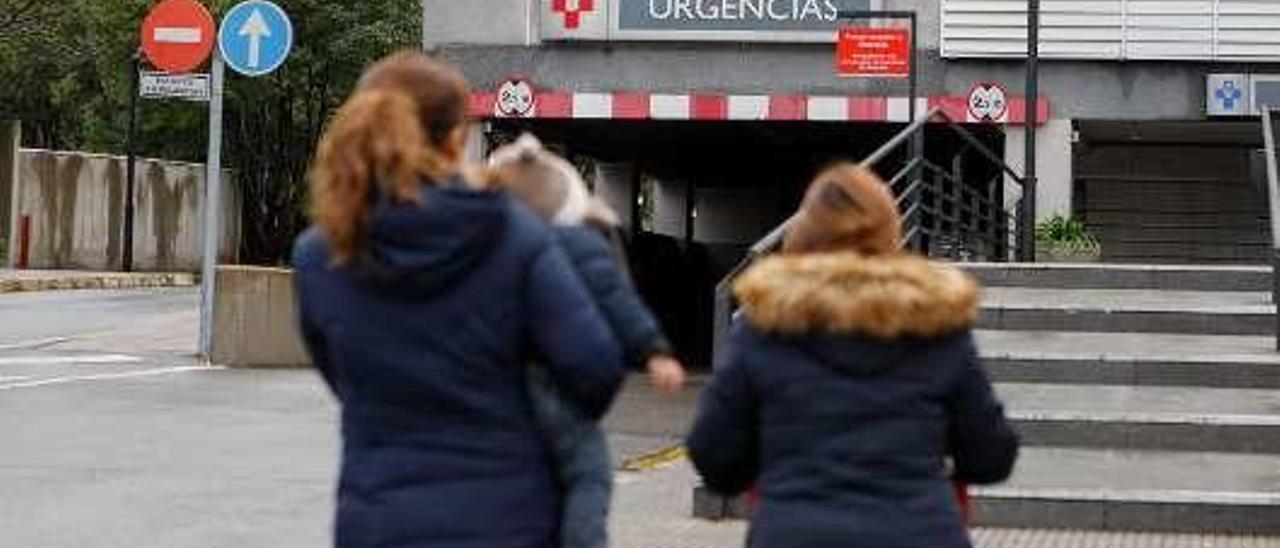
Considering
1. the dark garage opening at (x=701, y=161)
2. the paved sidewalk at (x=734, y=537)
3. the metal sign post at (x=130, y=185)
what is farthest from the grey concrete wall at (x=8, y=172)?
the paved sidewalk at (x=734, y=537)

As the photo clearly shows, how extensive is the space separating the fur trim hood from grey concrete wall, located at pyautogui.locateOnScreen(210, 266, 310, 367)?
498 inches

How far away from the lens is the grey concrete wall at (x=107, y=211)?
121 feet

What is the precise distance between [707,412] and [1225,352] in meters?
6.52

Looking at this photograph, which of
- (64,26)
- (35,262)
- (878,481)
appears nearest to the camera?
(878,481)

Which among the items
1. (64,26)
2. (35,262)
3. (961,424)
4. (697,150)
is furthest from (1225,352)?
(64,26)

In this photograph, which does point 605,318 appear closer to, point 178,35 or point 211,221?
point 211,221

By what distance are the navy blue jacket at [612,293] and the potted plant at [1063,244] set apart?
40.5ft

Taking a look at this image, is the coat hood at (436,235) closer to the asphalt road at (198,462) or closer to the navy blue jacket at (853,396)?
the navy blue jacket at (853,396)

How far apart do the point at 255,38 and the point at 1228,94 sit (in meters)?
8.61

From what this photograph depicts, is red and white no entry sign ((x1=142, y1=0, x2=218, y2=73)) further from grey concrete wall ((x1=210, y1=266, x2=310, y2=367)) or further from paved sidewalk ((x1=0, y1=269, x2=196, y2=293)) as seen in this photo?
paved sidewalk ((x1=0, y1=269, x2=196, y2=293))

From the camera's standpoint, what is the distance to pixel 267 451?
10414 millimetres

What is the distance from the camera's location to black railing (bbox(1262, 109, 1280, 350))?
382 inches

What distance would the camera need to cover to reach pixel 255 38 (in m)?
16.6

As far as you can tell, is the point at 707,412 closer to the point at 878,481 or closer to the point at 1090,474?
the point at 878,481
